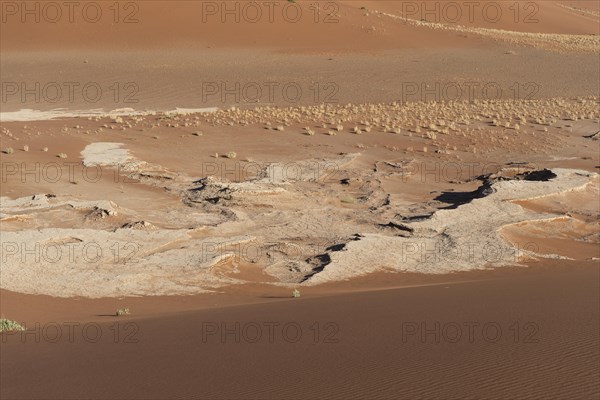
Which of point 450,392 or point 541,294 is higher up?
point 450,392

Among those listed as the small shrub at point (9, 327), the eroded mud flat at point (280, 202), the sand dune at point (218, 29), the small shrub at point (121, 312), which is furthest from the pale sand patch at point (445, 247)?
the sand dune at point (218, 29)

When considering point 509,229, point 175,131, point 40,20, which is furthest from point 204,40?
point 509,229

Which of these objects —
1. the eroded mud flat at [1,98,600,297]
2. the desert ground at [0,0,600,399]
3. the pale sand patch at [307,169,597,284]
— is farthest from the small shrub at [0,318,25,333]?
the pale sand patch at [307,169,597,284]

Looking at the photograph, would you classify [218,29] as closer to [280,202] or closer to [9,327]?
[280,202]

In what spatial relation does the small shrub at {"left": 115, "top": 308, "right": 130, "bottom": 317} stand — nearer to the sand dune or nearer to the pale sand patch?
the pale sand patch

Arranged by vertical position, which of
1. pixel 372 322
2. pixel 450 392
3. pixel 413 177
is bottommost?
pixel 413 177

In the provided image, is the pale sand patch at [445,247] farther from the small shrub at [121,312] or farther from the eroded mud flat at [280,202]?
the small shrub at [121,312]

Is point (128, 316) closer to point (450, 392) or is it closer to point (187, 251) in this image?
point (187, 251)
